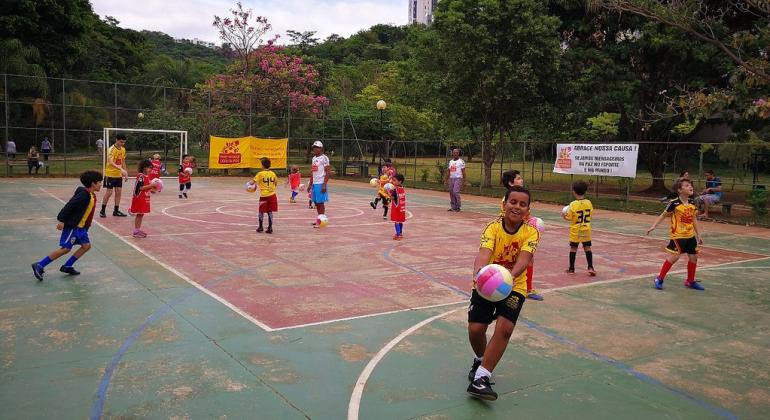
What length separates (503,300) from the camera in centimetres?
Result: 456

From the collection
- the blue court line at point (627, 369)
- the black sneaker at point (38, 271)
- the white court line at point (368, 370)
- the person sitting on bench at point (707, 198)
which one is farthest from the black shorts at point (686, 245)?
the person sitting on bench at point (707, 198)

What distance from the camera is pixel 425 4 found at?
167 metres

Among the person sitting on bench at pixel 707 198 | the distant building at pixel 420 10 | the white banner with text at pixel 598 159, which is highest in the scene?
the distant building at pixel 420 10

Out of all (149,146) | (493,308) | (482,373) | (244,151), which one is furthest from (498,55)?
(149,146)

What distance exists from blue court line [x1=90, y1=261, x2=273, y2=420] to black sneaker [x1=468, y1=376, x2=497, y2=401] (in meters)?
2.67

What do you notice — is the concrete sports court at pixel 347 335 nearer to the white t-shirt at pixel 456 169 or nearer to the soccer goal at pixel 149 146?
the white t-shirt at pixel 456 169

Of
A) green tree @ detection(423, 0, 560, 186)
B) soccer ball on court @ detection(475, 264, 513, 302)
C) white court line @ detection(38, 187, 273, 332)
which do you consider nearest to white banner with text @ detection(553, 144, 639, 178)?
green tree @ detection(423, 0, 560, 186)

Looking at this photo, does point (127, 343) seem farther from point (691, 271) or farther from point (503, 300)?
point (691, 271)

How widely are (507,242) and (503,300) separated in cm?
52

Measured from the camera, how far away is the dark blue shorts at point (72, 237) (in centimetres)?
799

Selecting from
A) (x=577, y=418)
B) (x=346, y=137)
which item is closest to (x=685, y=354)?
(x=577, y=418)

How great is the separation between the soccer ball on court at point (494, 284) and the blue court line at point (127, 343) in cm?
279

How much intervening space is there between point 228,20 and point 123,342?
34372 mm

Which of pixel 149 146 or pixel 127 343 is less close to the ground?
pixel 149 146
